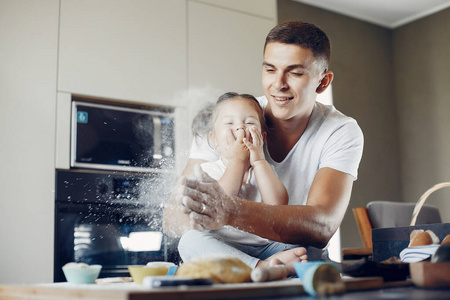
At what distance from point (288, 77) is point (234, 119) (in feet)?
0.66

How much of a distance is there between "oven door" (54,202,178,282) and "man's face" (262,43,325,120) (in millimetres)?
1059

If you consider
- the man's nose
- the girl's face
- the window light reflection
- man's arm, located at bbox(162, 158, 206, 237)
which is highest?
the man's nose

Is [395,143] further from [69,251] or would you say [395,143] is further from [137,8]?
[69,251]

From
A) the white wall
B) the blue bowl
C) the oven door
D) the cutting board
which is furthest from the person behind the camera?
the oven door

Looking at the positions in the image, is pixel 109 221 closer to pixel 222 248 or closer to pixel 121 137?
pixel 121 137

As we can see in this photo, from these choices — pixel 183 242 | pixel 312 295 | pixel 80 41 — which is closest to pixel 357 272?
pixel 312 295

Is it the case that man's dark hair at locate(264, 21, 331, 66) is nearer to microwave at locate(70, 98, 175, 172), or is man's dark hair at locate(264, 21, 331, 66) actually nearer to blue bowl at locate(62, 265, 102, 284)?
blue bowl at locate(62, 265, 102, 284)

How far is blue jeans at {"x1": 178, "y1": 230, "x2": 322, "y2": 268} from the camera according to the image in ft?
4.23

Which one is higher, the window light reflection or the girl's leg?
the girl's leg

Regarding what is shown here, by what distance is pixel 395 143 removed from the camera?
13.8 ft

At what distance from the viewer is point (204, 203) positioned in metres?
1.08

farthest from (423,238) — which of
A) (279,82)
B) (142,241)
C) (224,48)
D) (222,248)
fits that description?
(224,48)

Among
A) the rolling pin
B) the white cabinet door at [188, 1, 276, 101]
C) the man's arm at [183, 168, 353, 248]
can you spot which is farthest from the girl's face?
the white cabinet door at [188, 1, 276, 101]

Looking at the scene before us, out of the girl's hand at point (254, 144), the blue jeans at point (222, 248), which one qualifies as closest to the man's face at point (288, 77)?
the girl's hand at point (254, 144)
